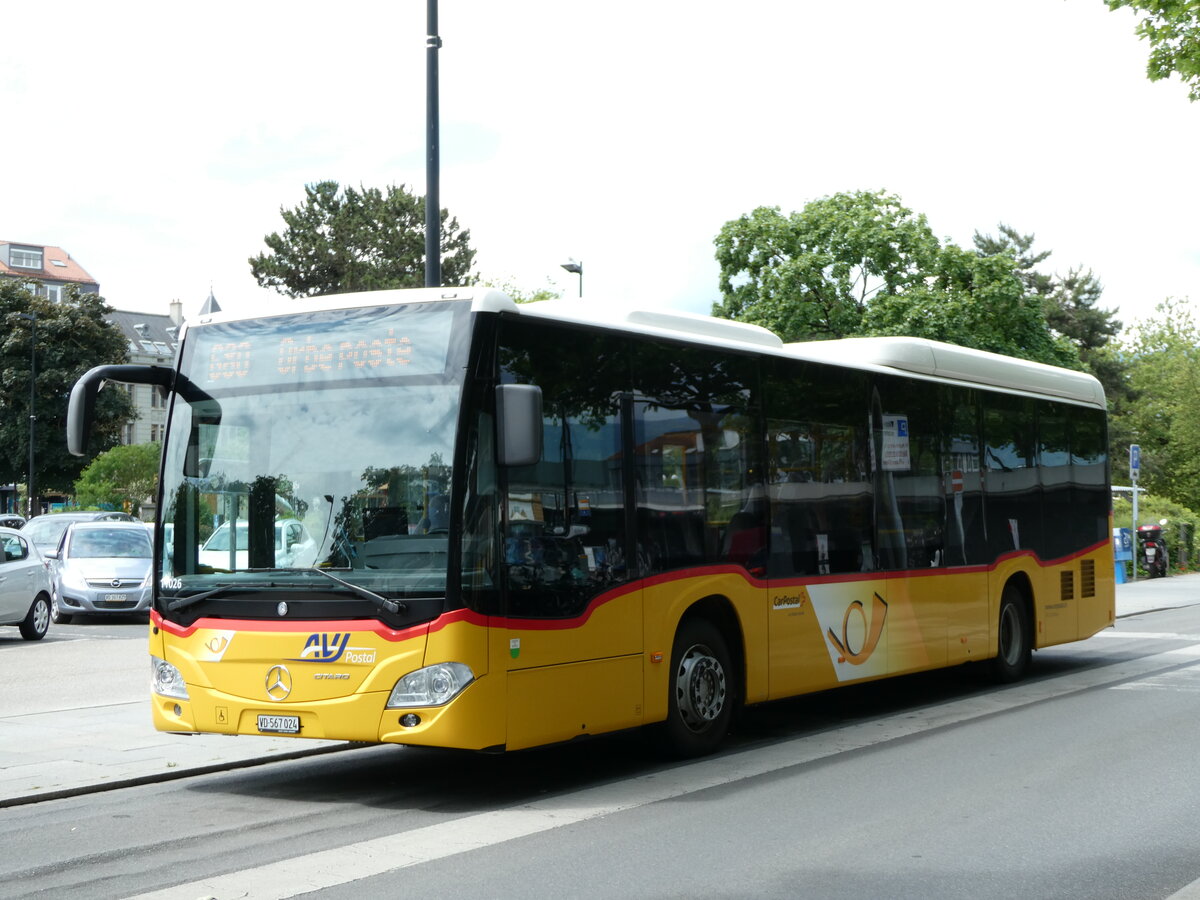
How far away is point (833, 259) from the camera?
42750 millimetres

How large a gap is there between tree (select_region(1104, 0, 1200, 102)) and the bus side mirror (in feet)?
37.7

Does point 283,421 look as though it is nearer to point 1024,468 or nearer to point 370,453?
point 370,453

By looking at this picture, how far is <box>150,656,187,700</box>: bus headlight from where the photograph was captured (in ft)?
28.7

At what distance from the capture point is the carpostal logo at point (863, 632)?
37.9 ft

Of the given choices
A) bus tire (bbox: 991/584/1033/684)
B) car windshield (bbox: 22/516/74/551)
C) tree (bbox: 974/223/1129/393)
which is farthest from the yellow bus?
tree (bbox: 974/223/1129/393)

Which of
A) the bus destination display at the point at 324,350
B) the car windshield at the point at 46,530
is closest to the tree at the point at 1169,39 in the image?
the bus destination display at the point at 324,350

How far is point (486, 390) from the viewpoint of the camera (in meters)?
8.27

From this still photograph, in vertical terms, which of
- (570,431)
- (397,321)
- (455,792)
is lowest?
(455,792)

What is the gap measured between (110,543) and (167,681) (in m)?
17.2

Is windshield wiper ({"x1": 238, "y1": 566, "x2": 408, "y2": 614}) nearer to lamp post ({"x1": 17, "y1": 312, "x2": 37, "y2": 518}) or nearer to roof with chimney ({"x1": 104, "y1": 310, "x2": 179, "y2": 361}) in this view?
lamp post ({"x1": 17, "y1": 312, "x2": 37, "y2": 518})

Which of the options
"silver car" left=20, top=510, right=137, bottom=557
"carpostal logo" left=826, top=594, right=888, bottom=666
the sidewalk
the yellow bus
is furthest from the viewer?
"silver car" left=20, top=510, right=137, bottom=557

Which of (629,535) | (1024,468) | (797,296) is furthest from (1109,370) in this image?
(629,535)

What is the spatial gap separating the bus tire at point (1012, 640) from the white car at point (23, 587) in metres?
13.0

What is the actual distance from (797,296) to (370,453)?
3545 centimetres
